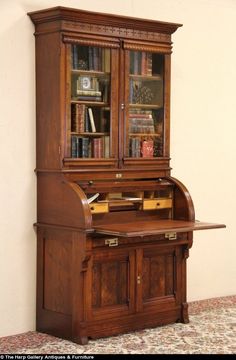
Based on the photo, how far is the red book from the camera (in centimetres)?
646

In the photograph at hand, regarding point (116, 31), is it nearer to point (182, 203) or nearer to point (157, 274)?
point (182, 203)

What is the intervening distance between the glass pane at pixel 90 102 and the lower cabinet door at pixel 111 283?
2.63ft

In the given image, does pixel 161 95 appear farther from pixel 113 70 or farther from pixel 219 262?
pixel 219 262

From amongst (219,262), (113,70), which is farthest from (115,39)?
(219,262)

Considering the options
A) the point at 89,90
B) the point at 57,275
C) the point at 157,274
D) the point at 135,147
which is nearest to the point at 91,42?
the point at 89,90

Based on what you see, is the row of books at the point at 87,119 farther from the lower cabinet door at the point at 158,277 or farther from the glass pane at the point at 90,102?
the lower cabinet door at the point at 158,277

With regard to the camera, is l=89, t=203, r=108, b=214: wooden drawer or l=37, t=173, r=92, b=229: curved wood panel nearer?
l=37, t=173, r=92, b=229: curved wood panel

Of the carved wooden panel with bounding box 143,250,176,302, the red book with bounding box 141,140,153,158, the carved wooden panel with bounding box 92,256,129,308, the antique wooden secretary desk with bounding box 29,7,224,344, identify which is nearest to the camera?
the antique wooden secretary desk with bounding box 29,7,224,344

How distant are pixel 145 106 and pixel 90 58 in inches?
26.3

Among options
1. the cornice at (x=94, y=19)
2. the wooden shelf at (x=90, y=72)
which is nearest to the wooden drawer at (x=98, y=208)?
the wooden shelf at (x=90, y=72)

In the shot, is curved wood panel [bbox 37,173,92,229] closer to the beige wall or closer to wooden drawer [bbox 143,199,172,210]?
the beige wall

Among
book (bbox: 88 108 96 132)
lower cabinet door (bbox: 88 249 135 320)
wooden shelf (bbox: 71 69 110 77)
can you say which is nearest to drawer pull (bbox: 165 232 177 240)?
lower cabinet door (bbox: 88 249 135 320)

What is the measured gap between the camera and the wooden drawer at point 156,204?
21.1 ft

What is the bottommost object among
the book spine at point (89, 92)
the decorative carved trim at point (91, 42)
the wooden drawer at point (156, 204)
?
the wooden drawer at point (156, 204)
